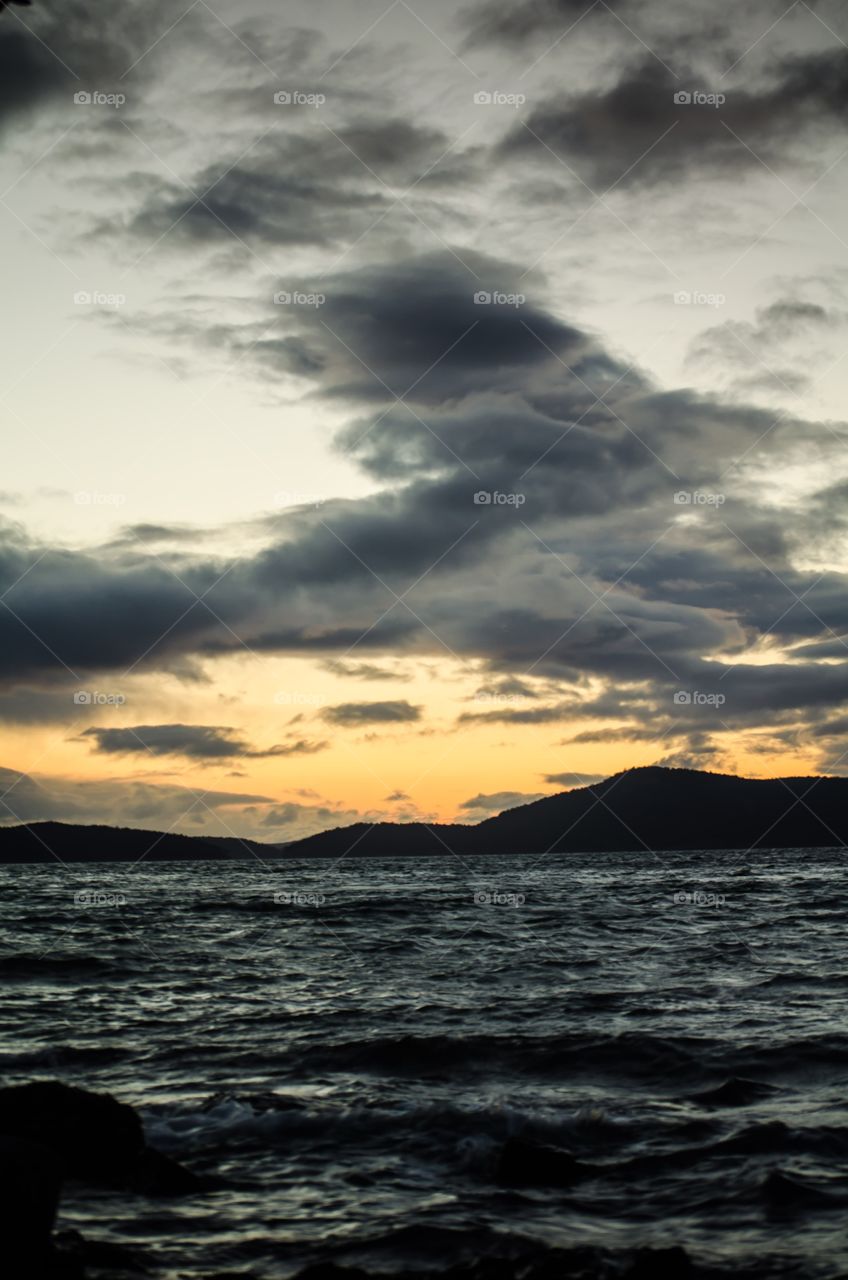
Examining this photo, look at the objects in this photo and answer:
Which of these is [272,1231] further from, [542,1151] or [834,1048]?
[834,1048]

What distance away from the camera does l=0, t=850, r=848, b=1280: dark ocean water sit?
10070mm

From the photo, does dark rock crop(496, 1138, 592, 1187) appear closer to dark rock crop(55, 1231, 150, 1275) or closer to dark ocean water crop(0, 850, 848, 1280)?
dark ocean water crop(0, 850, 848, 1280)

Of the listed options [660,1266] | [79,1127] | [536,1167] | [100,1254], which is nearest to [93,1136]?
[79,1127]

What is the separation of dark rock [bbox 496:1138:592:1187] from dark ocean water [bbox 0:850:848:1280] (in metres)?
0.24

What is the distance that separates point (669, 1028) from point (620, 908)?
3478 centimetres

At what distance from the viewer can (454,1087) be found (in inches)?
621

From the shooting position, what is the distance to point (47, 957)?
31.0 metres

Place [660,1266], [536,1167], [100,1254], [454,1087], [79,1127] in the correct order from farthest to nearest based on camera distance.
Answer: [454,1087]
[536,1167]
[79,1127]
[100,1254]
[660,1266]

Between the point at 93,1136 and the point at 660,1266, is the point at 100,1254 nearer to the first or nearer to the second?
the point at 93,1136

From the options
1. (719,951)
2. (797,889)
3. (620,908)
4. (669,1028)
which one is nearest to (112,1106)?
(669,1028)

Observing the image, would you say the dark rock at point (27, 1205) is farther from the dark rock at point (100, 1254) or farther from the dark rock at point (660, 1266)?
the dark rock at point (660, 1266)

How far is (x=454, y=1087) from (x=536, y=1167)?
432 cm

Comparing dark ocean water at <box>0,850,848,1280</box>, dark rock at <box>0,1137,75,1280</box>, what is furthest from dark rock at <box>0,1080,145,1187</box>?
dark rock at <box>0,1137,75,1280</box>

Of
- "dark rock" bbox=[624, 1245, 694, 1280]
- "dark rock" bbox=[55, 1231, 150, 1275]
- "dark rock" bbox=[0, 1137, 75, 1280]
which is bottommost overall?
"dark rock" bbox=[624, 1245, 694, 1280]
